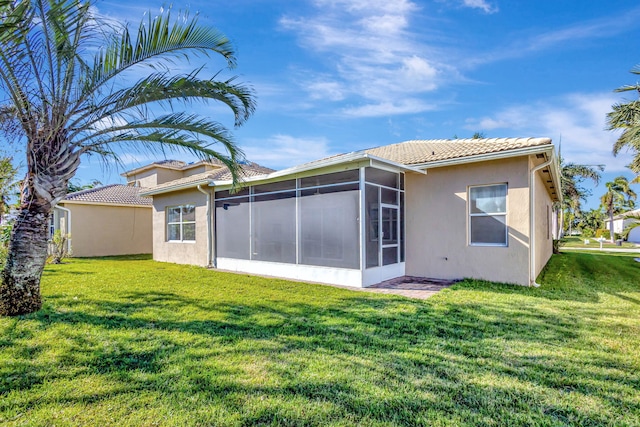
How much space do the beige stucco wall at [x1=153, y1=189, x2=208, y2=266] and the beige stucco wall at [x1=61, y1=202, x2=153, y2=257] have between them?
5.69 metres

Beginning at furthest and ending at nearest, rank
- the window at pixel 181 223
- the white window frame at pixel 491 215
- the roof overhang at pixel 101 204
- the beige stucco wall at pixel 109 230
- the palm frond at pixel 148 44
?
the beige stucco wall at pixel 109 230
the roof overhang at pixel 101 204
the window at pixel 181 223
the white window frame at pixel 491 215
the palm frond at pixel 148 44

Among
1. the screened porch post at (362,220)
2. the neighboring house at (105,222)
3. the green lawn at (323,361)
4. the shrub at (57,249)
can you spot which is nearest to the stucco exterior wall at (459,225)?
the green lawn at (323,361)

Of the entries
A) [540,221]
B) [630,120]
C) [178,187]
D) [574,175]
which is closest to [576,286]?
[540,221]

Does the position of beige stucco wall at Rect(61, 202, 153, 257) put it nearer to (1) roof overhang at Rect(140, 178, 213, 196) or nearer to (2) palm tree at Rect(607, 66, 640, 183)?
(1) roof overhang at Rect(140, 178, 213, 196)

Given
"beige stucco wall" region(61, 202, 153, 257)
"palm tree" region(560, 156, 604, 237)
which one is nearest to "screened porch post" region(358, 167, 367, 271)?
"beige stucco wall" region(61, 202, 153, 257)

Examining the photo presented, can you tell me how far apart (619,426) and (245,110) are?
857cm

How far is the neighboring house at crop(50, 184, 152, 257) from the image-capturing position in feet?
66.0

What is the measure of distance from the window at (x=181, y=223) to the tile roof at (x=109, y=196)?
510 cm

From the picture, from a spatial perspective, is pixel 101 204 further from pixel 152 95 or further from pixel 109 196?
pixel 152 95

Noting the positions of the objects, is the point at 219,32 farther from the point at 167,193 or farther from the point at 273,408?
the point at 167,193

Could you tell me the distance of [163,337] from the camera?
207 inches

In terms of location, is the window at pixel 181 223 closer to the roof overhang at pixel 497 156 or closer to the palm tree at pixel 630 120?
the roof overhang at pixel 497 156

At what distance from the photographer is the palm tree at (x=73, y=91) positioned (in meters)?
5.88

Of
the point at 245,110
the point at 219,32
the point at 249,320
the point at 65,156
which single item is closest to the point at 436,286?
the point at 249,320
